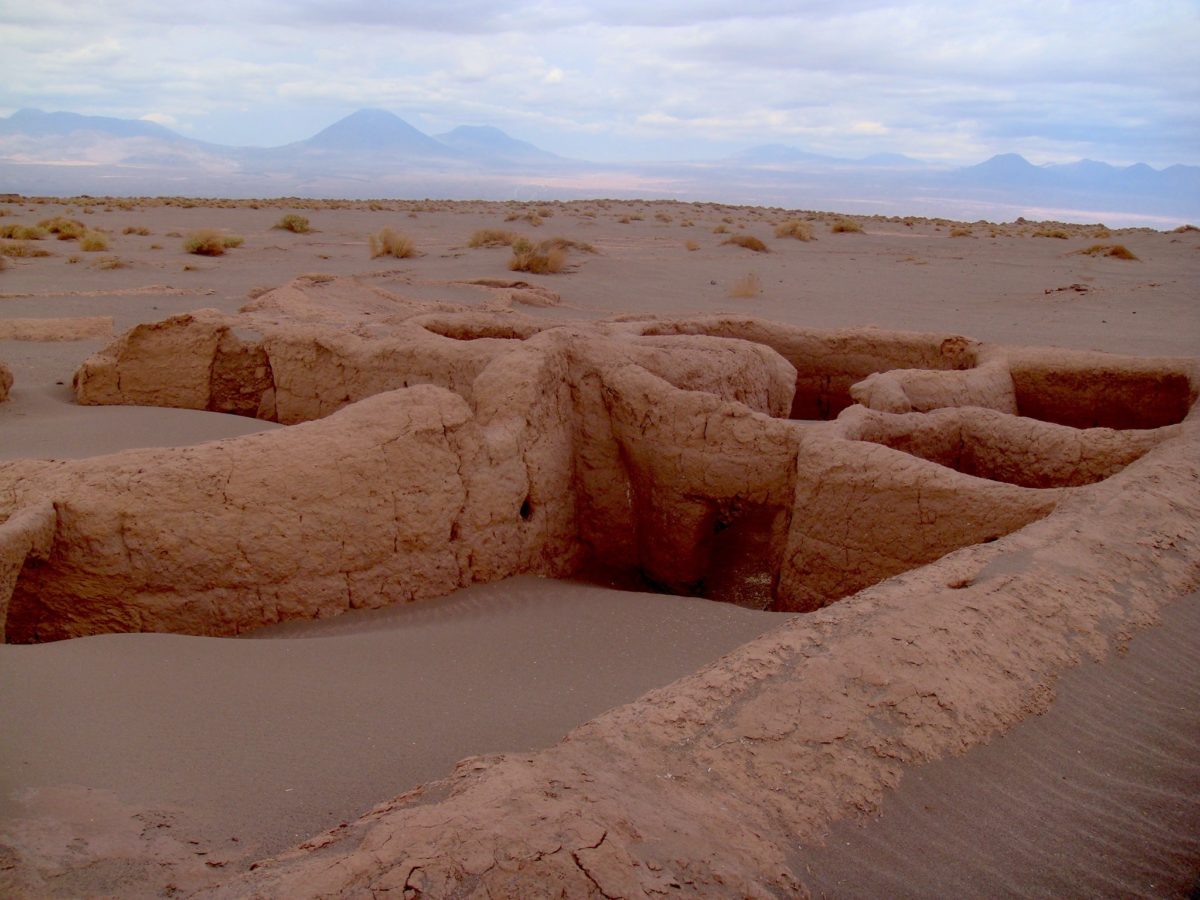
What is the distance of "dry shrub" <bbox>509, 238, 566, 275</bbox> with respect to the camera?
52.2 feet

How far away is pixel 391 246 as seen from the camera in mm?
18156

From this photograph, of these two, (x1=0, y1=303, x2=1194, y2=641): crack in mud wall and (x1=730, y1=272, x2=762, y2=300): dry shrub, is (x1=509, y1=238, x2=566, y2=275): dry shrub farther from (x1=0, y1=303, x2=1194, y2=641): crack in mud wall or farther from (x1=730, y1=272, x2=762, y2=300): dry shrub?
(x1=0, y1=303, x2=1194, y2=641): crack in mud wall

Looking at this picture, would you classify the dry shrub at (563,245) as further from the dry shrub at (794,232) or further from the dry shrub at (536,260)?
the dry shrub at (794,232)

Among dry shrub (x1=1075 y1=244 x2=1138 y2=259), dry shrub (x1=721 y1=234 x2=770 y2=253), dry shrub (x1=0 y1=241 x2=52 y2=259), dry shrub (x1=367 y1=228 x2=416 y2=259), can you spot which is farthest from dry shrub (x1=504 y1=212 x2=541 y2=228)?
dry shrub (x1=1075 y1=244 x2=1138 y2=259)

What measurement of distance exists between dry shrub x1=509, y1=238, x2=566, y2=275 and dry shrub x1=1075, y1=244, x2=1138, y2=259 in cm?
1190

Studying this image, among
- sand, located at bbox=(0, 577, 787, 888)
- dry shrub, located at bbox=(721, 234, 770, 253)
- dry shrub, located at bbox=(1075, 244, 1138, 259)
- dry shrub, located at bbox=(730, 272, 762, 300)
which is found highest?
dry shrub, located at bbox=(1075, 244, 1138, 259)

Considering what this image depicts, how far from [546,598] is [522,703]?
4.35 feet

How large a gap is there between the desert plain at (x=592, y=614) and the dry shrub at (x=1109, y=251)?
15102 mm

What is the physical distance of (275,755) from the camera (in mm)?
2871

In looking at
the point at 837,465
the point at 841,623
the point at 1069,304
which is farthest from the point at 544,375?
the point at 1069,304

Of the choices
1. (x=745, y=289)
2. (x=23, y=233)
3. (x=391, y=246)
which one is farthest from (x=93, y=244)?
(x=745, y=289)

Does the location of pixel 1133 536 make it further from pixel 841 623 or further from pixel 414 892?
pixel 414 892

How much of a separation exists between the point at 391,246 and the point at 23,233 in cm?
759

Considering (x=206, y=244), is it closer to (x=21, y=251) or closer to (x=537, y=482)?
(x=21, y=251)
